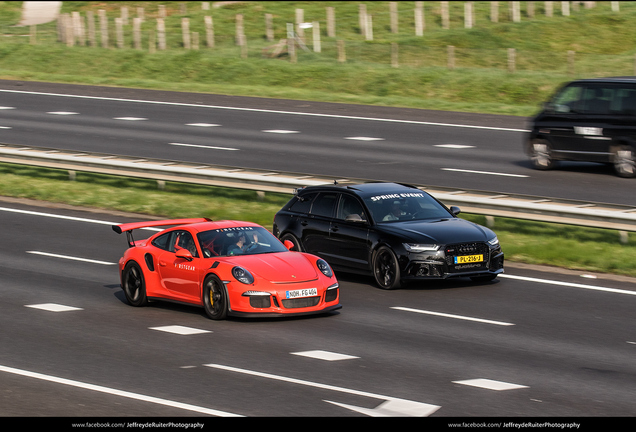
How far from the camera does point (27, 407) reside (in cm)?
980

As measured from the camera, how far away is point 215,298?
1402cm

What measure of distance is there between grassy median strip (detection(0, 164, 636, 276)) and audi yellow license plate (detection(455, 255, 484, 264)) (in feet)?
7.88

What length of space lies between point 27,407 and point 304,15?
50944 millimetres

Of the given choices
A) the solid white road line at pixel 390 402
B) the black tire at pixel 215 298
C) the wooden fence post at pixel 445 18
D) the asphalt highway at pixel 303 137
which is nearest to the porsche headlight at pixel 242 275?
the black tire at pixel 215 298

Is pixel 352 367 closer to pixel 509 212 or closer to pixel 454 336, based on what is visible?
pixel 454 336

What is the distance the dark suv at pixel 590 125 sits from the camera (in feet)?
81.9

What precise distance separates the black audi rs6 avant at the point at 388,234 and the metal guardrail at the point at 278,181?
93.7 inches

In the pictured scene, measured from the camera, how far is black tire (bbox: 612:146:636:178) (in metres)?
24.9

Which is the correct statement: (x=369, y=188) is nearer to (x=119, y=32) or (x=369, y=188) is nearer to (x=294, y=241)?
(x=294, y=241)

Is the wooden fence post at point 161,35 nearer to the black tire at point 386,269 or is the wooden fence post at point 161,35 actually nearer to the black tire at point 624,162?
the black tire at point 624,162

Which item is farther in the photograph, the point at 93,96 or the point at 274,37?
the point at 274,37

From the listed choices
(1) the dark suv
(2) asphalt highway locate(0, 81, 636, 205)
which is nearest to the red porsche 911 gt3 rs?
(2) asphalt highway locate(0, 81, 636, 205)

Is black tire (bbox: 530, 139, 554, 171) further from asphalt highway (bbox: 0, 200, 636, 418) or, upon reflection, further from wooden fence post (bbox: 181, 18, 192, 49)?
wooden fence post (bbox: 181, 18, 192, 49)
